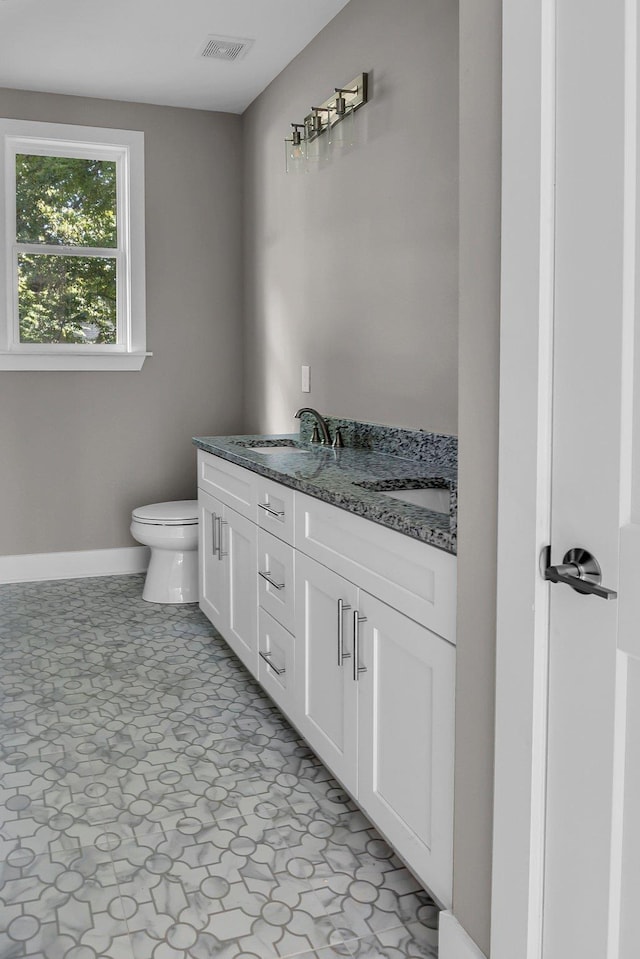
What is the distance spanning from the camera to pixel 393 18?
9.35ft

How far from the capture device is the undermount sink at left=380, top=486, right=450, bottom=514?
229cm

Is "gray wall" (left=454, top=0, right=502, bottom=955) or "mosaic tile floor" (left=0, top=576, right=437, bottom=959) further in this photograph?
"mosaic tile floor" (left=0, top=576, right=437, bottom=959)

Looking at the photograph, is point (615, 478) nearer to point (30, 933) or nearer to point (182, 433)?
point (30, 933)

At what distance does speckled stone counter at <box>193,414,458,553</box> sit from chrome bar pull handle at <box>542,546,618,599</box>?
0.33 metres

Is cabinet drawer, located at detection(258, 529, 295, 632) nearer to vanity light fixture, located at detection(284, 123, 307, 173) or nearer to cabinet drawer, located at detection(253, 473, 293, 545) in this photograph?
cabinet drawer, located at detection(253, 473, 293, 545)

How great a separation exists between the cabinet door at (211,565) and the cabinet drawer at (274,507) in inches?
21.9

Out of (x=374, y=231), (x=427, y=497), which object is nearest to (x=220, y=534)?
(x=427, y=497)

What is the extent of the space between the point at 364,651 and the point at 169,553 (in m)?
2.32

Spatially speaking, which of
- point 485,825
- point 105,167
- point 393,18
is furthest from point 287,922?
point 105,167

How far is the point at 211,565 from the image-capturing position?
3.44m

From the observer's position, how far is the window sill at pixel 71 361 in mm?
4289

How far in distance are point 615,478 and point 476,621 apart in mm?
418

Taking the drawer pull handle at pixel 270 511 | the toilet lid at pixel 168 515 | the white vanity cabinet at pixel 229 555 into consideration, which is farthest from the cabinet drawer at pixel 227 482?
the toilet lid at pixel 168 515

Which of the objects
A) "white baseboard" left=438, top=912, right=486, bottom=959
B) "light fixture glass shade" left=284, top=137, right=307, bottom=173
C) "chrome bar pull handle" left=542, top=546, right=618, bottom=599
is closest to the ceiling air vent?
"light fixture glass shade" left=284, top=137, right=307, bottom=173
